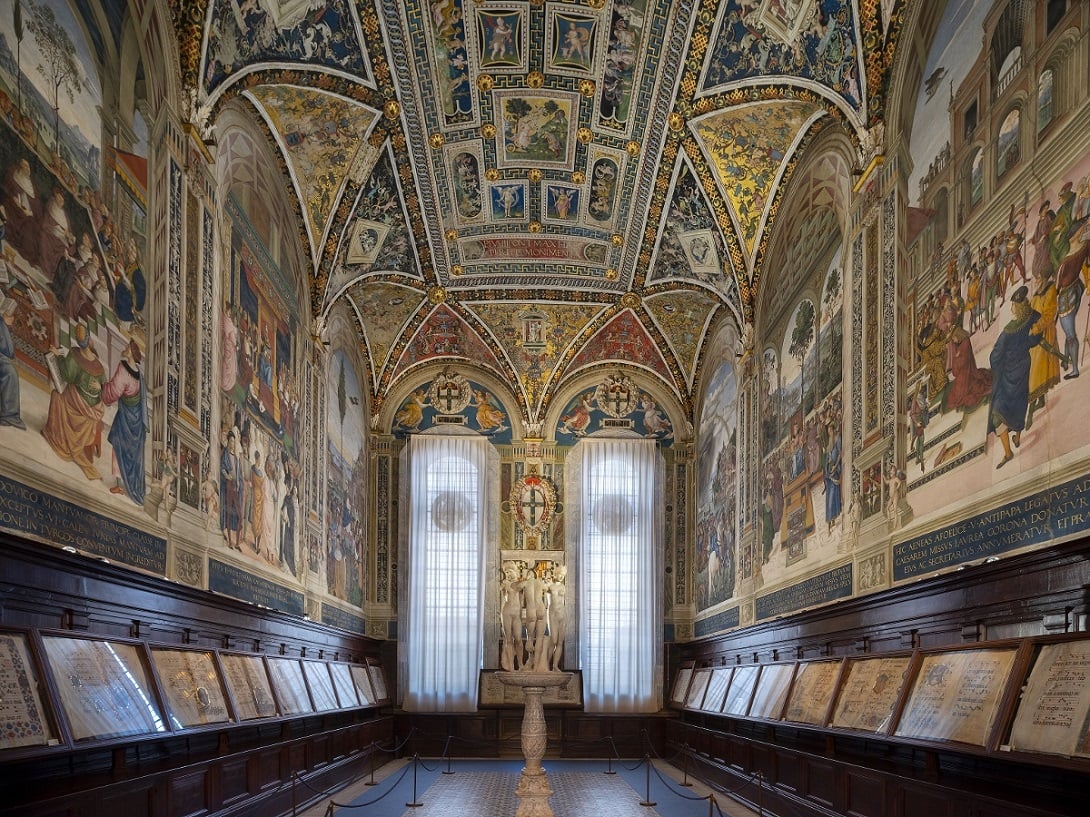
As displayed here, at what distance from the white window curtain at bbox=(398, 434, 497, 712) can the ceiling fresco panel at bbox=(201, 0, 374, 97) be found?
12429mm

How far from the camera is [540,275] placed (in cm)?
2186

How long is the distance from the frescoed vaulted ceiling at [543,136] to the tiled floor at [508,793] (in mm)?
8245

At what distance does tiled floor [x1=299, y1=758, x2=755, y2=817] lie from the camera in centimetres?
1420

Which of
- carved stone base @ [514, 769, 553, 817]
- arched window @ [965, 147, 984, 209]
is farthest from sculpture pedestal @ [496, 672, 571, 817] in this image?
arched window @ [965, 147, 984, 209]

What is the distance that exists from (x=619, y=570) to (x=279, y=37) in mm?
15712

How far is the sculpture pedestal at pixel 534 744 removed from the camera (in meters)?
13.0

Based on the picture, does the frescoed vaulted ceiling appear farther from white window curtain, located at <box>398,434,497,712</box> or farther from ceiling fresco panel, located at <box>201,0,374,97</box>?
white window curtain, located at <box>398,434,497,712</box>

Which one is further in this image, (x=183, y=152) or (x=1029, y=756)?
(x=183, y=152)

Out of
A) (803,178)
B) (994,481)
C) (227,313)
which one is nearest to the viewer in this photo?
(994,481)

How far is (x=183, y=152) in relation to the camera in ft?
38.9

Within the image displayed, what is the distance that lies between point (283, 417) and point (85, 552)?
778cm

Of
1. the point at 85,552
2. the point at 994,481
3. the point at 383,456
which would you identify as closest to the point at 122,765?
the point at 85,552

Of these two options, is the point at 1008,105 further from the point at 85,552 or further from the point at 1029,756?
the point at 85,552

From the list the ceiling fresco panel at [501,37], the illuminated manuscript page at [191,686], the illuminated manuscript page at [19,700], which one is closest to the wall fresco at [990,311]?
the ceiling fresco panel at [501,37]
